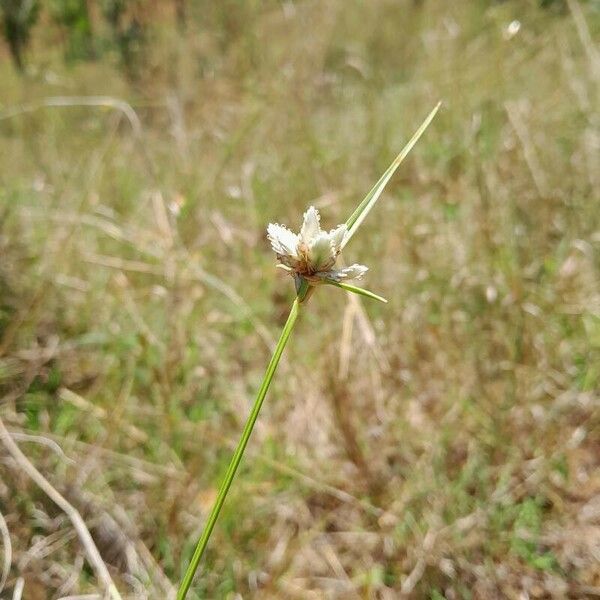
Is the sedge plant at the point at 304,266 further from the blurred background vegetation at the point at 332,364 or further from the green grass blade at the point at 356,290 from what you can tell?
the blurred background vegetation at the point at 332,364

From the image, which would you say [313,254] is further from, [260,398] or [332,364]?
[332,364]

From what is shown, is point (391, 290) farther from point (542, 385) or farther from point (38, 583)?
point (38, 583)

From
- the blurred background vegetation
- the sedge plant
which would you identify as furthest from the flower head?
the blurred background vegetation

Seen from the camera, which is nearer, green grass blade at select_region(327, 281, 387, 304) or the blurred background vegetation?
green grass blade at select_region(327, 281, 387, 304)

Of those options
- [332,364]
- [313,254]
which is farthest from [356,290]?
[332,364]

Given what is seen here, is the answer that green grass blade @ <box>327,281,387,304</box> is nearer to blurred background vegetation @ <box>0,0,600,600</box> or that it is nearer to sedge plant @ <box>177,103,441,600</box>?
sedge plant @ <box>177,103,441,600</box>

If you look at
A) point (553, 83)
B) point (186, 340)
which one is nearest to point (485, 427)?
point (186, 340)
